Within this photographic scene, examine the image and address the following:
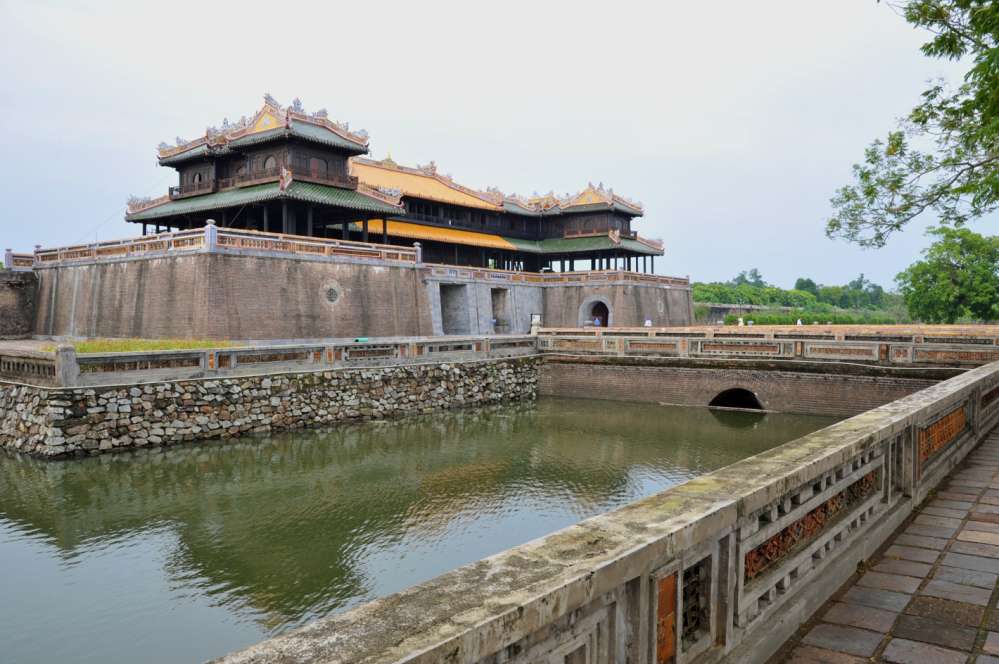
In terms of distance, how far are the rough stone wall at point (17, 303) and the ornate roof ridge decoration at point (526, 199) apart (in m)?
17.1

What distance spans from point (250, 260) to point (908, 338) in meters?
20.9

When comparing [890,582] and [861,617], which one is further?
[890,582]

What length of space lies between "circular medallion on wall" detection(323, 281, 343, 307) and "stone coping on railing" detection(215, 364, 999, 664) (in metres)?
21.4

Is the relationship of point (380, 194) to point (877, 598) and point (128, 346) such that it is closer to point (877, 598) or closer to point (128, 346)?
point (128, 346)

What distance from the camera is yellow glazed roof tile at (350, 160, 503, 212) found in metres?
34.5

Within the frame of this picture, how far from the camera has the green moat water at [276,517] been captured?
7.37 m

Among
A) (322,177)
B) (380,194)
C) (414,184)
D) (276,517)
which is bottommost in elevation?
(276,517)

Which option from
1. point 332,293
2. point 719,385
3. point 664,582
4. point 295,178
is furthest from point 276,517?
point 295,178

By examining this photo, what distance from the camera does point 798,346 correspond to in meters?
19.4

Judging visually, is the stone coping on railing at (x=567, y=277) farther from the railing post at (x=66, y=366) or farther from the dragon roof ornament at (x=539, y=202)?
the railing post at (x=66, y=366)

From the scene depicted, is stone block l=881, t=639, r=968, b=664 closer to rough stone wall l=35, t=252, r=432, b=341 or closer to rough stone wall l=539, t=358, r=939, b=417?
rough stone wall l=539, t=358, r=939, b=417

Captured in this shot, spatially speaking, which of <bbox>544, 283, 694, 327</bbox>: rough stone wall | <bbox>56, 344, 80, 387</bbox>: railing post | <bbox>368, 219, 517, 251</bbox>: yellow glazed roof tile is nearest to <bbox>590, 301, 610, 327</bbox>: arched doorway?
<bbox>544, 283, 694, 327</bbox>: rough stone wall

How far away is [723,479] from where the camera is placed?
3730mm

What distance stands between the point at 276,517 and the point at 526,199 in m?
33.2
